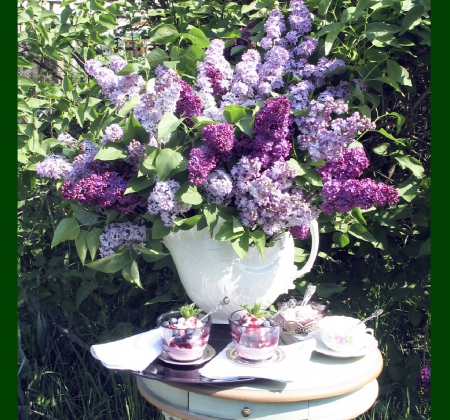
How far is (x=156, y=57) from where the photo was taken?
1.43 m

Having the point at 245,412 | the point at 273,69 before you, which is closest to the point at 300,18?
the point at 273,69

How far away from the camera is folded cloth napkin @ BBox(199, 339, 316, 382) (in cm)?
112

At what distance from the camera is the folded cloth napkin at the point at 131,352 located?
118 cm

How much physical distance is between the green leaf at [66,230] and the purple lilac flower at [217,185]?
0.34 m

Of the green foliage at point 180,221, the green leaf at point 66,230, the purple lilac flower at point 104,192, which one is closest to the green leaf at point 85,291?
the green foliage at point 180,221

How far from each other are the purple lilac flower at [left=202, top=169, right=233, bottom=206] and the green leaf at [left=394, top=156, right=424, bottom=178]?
0.63m

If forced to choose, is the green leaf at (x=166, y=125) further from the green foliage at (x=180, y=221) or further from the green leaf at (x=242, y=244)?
the green leaf at (x=242, y=244)

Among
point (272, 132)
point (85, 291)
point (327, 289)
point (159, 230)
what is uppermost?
point (272, 132)

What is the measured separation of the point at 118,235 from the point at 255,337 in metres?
0.39

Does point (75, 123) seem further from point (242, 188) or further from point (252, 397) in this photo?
point (252, 397)

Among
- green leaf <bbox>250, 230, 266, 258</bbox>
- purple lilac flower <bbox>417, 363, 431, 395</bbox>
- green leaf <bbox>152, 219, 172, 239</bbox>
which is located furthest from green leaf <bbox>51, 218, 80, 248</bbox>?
purple lilac flower <bbox>417, 363, 431, 395</bbox>

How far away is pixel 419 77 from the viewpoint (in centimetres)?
180

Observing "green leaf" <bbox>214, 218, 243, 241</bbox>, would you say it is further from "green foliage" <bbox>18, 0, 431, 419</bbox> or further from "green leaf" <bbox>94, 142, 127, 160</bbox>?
"green leaf" <bbox>94, 142, 127, 160</bbox>

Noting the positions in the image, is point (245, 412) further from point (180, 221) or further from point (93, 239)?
point (93, 239)
